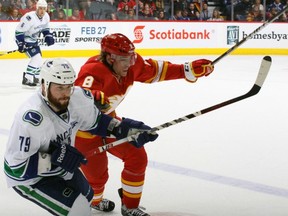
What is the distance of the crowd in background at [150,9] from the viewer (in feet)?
37.8

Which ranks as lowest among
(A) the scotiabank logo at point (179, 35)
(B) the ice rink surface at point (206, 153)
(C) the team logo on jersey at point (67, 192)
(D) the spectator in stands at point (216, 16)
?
(B) the ice rink surface at point (206, 153)

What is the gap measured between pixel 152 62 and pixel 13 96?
4046 mm

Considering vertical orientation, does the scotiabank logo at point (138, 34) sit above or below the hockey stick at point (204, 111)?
below

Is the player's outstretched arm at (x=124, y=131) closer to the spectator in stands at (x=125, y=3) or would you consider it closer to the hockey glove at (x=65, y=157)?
the hockey glove at (x=65, y=157)

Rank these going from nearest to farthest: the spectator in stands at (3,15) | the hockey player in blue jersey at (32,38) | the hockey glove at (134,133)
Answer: the hockey glove at (134,133), the hockey player in blue jersey at (32,38), the spectator in stands at (3,15)

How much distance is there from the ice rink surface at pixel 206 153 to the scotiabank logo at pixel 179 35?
13.8ft

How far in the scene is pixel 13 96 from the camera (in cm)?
727

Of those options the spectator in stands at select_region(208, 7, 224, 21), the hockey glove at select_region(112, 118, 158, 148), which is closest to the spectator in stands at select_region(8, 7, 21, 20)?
the spectator in stands at select_region(208, 7, 224, 21)

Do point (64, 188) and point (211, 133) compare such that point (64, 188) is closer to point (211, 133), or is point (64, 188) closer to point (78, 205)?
point (78, 205)

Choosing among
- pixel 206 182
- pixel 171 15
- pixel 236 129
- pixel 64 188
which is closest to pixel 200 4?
pixel 171 15

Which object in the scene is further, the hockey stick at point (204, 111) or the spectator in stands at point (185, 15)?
the spectator in stands at point (185, 15)

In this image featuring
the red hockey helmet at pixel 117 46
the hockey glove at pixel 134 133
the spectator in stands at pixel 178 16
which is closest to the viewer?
the hockey glove at pixel 134 133

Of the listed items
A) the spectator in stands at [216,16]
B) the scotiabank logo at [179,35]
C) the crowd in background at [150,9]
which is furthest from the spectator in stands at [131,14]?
the spectator in stands at [216,16]

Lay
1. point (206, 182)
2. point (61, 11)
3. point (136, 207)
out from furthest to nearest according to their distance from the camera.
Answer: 1. point (61, 11)
2. point (206, 182)
3. point (136, 207)
